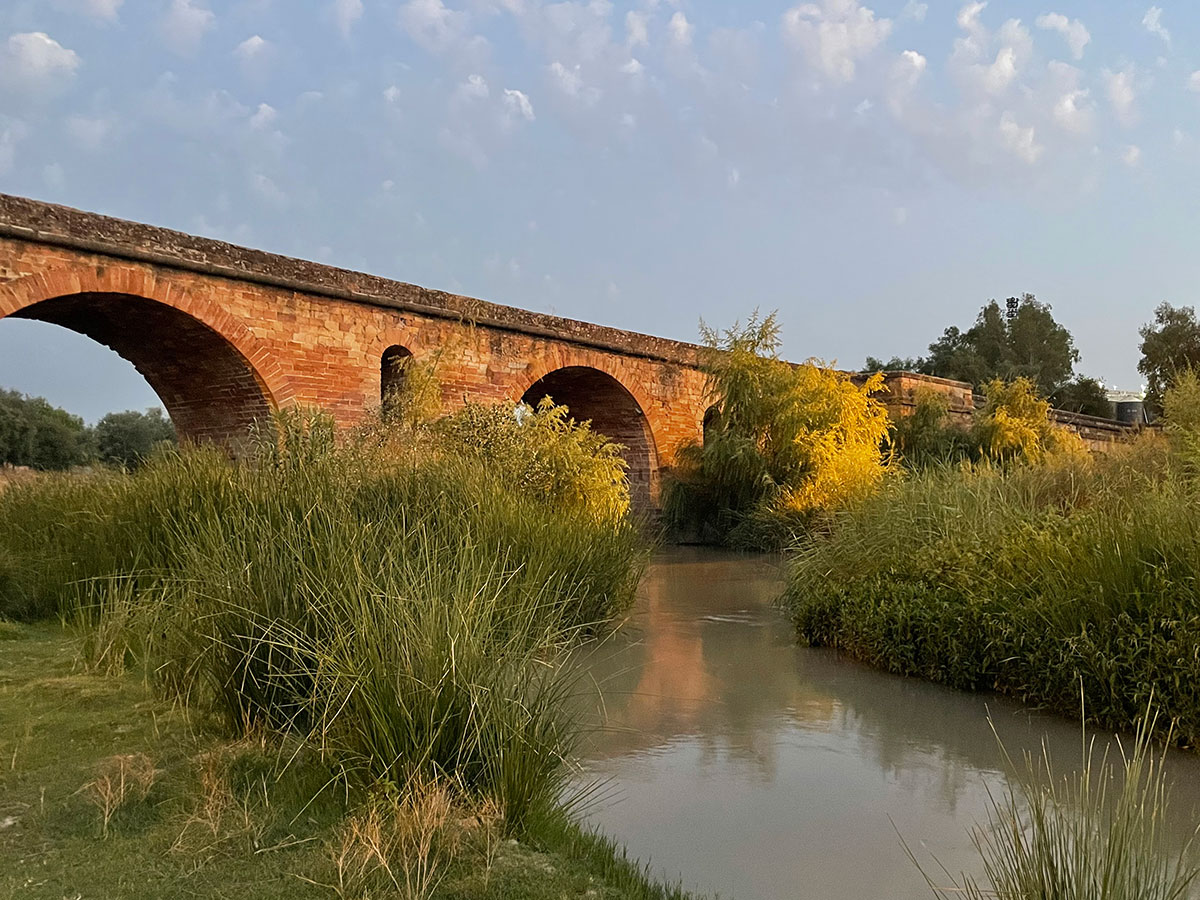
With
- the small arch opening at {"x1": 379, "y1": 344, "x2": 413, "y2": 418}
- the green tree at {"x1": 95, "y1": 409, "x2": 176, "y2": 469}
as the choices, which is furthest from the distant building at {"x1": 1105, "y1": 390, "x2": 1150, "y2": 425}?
the green tree at {"x1": 95, "y1": 409, "x2": 176, "y2": 469}

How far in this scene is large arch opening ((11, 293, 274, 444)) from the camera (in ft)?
36.2

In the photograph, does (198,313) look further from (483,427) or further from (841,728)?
(841,728)

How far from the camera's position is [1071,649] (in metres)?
4.67

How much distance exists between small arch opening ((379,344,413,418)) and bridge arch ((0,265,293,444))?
5.90 feet

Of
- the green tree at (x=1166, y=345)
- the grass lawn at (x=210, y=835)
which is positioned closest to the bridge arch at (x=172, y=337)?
the grass lawn at (x=210, y=835)

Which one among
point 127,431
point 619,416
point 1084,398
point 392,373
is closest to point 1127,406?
point 1084,398

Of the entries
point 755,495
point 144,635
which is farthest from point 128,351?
point 755,495

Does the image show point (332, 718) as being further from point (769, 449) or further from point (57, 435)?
point (57, 435)

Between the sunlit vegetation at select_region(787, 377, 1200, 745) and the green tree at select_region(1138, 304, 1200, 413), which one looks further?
the green tree at select_region(1138, 304, 1200, 413)

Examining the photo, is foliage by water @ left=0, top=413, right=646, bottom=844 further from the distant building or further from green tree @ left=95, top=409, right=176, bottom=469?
the distant building

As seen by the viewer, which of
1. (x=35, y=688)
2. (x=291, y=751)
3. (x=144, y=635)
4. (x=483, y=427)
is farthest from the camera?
(x=483, y=427)

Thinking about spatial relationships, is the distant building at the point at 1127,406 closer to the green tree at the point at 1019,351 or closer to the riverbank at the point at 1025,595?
the green tree at the point at 1019,351

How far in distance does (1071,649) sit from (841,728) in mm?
1274

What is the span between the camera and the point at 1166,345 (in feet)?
117
